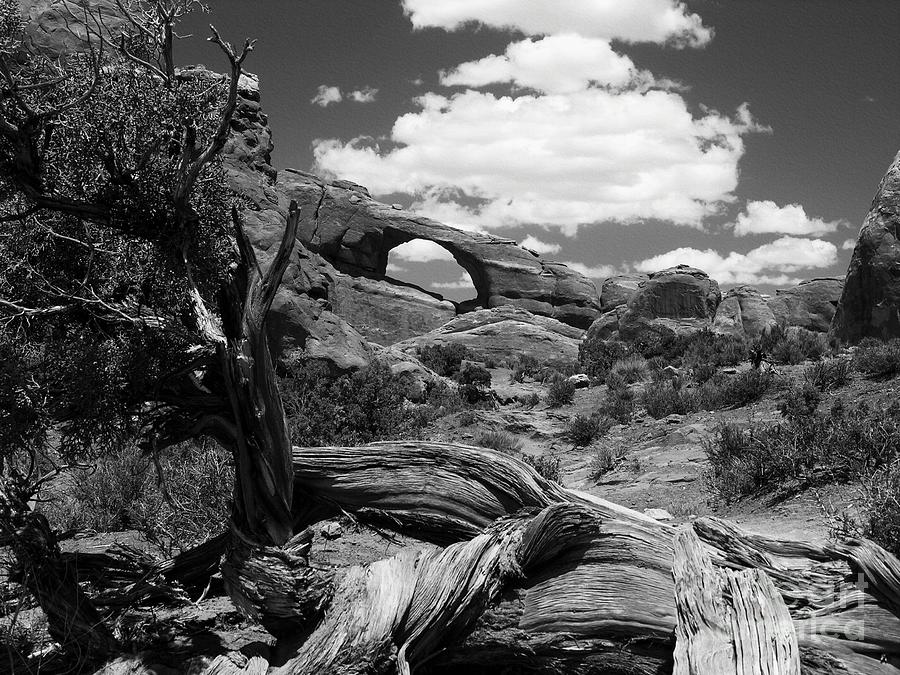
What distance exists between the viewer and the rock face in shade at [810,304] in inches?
1640

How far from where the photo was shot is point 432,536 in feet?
17.1

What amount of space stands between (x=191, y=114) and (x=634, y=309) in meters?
32.9

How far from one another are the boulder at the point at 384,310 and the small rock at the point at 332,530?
4654 cm

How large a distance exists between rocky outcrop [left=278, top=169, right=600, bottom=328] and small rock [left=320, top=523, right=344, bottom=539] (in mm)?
50670

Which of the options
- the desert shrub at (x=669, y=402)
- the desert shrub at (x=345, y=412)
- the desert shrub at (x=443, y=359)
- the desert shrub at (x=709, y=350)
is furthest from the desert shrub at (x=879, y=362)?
the desert shrub at (x=443, y=359)

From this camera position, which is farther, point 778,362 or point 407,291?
point 407,291

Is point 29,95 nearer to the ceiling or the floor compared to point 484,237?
nearer to the floor

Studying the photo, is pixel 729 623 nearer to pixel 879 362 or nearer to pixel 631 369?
pixel 879 362

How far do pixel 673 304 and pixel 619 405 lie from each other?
2380 cm

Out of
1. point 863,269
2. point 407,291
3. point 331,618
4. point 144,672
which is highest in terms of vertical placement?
point 407,291

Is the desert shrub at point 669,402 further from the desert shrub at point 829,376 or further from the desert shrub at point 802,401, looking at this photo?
the desert shrub at point 829,376

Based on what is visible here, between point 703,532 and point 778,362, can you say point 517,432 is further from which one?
point 703,532

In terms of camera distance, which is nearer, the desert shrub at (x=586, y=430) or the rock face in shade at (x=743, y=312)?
the desert shrub at (x=586, y=430)

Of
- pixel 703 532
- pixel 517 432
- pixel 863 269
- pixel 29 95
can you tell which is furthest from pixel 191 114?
pixel 863 269
